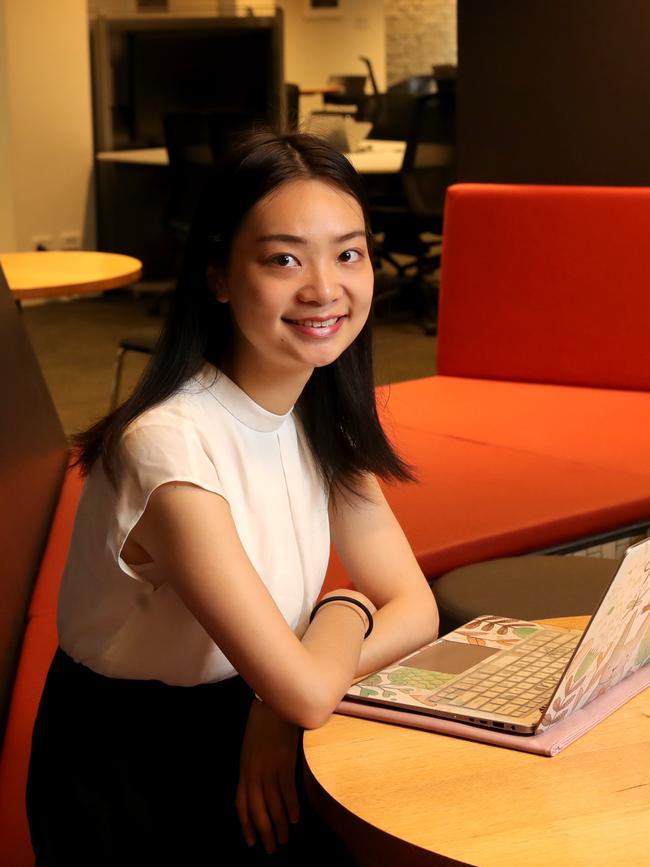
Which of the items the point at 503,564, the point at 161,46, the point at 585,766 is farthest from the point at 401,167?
the point at 585,766

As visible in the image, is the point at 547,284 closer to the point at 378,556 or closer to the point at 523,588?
the point at 523,588

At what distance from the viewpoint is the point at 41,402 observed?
2855 mm

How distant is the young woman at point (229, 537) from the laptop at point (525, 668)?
0.29 ft

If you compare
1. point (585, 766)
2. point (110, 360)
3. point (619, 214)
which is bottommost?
point (110, 360)

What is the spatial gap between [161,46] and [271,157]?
7.35 meters

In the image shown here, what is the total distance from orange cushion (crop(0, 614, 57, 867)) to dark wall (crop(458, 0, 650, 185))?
2.30 meters

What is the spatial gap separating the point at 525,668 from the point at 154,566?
1.34 feet

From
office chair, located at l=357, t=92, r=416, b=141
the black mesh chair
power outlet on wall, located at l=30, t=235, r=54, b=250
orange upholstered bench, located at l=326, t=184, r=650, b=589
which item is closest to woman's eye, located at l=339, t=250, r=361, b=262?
orange upholstered bench, located at l=326, t=184, r=650, b=589

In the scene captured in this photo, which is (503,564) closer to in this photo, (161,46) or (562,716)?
(562,716)

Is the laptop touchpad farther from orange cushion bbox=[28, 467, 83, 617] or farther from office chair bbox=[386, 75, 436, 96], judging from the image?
office chair bbox=[386, 75, 436, 96]

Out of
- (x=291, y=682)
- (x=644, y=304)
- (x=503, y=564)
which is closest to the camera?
(x=291, y=682)

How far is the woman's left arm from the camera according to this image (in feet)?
5.06

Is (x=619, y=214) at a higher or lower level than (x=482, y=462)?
higher

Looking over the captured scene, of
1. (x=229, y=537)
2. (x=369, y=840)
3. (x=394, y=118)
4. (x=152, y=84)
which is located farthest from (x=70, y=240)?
(x=369, y=840)
